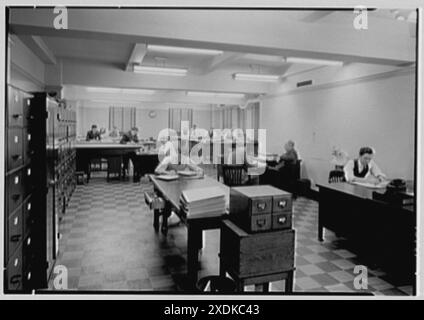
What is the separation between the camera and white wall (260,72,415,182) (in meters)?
5.19

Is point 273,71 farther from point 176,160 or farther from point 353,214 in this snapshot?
point 353,214

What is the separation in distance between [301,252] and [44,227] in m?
2.59

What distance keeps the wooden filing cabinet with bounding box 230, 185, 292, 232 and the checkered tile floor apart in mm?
988

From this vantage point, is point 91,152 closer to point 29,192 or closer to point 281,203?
point 29,192

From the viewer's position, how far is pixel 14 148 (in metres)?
2.03

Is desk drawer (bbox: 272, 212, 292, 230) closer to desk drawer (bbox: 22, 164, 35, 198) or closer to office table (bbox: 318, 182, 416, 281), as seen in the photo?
office table (bbox: 318, 182, 416, 281)

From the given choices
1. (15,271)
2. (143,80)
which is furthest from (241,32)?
(143,80)

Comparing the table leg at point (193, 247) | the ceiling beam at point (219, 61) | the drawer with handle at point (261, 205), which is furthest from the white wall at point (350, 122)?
the table leg at point (193, 247)

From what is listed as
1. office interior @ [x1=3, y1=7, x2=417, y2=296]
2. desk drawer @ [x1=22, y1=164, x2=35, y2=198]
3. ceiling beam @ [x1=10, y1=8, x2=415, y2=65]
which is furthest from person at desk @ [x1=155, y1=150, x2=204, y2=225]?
desk drawer @ [x1=22, y1=164, x2=35, y2=198]
